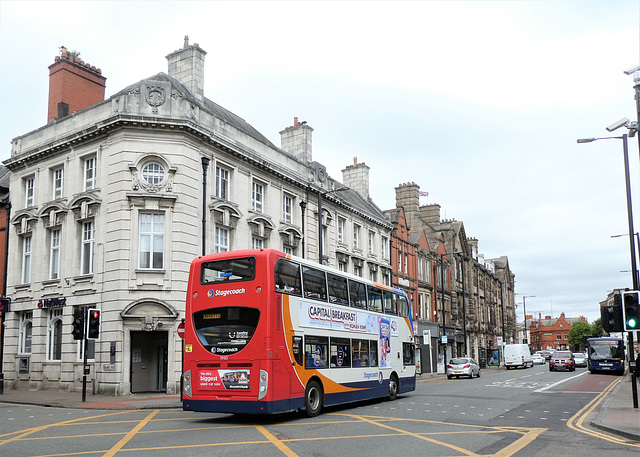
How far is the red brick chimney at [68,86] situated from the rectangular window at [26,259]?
6198 mm

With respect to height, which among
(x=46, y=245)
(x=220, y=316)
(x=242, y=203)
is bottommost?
(x=220, y=316)

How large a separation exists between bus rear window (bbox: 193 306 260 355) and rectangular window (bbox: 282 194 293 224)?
17091 millimetres

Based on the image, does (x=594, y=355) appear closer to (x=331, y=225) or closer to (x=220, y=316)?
(x=331, y=225)

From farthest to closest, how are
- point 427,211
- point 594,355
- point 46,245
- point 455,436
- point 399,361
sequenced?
point 427,211
point 594,355
point 46,245
point 399,361
point 455,436

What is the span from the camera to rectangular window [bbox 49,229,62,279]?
26750mm

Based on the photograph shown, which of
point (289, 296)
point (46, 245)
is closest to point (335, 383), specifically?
point (289, 296)

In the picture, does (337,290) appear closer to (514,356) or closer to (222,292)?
(222,292)

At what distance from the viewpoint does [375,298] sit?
784 inches

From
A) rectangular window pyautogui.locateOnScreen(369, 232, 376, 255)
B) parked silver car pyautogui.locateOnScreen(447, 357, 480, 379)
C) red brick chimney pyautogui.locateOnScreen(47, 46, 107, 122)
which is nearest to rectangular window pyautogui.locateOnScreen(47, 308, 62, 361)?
red brick chimney pyautogui.locateOnScreen(47, 46, 107, 122)

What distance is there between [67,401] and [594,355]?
37.3 metres

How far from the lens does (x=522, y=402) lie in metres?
19.4

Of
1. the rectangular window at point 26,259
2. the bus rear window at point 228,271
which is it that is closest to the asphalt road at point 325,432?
the bus rear window at point 228,271

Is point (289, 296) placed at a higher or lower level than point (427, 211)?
lower

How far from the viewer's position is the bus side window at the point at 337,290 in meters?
16.7
